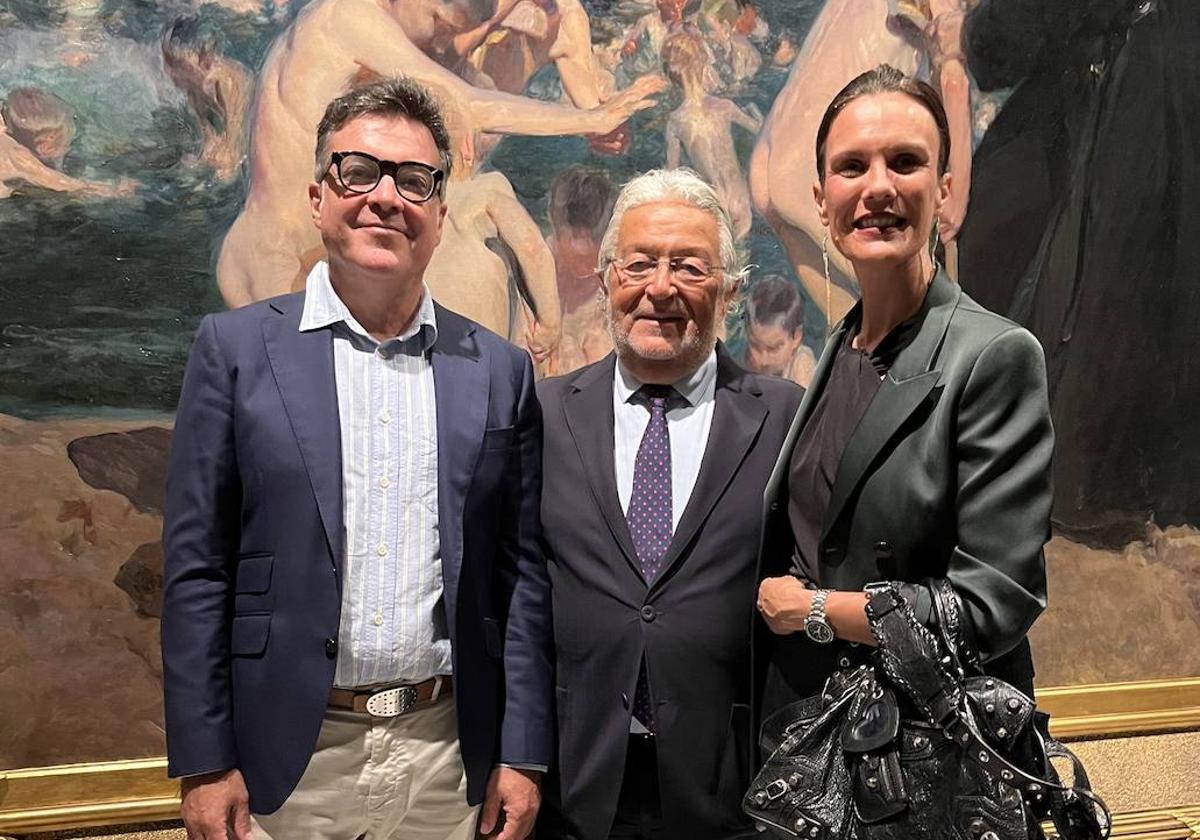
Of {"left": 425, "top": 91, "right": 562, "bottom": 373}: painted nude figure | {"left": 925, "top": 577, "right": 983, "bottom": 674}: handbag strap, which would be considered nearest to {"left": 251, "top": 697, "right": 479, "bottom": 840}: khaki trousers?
{"left": 925, "top": 577, "right": 983, "bottom": 674}: handbag strap

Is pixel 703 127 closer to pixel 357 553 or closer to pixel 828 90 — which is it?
pixel 828 90

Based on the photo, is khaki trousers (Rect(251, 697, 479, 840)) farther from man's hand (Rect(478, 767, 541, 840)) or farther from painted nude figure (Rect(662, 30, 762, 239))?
painted nude figure (Rect(662, 30, 762, 239))

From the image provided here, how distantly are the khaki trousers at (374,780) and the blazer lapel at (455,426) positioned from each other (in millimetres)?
265

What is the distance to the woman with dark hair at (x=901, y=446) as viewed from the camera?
1.59 meters

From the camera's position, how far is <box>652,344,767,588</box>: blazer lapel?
2.14 meters

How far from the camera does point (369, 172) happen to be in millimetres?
2004

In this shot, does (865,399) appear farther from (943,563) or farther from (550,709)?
(550,709)

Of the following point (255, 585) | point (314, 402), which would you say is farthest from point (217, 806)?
point (314, 402)

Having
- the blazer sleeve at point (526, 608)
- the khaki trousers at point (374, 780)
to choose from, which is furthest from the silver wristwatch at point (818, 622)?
the khaki trousers at point (374, 780)

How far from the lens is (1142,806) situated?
424 centimetres

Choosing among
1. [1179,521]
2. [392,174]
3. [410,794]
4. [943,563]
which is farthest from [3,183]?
[1179,521]

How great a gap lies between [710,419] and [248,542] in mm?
1053

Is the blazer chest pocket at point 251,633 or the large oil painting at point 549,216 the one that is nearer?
the blazer chest pocket at point 251,633

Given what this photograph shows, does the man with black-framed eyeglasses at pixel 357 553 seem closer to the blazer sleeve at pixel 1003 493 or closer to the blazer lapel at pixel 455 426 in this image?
the blazer lapel at pixel 455 426
